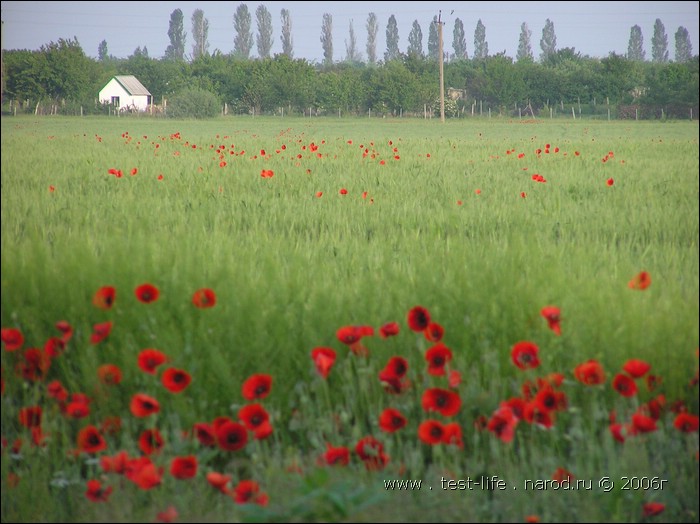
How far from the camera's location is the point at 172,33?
10.6ft

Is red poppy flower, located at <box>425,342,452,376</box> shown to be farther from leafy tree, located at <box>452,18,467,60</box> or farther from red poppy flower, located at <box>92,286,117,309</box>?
leafy tree, located at <box>452,18,467,60</box>

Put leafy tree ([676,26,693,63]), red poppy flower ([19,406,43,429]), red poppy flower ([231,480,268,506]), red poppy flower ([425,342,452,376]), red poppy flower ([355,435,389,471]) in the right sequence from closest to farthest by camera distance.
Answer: red poppy flower ([231,480,268,506]) → red poppy flower ([355,435,389,471]) → red poppy flower ([425,342,452,376]) → red poppy flower ([19,406,43,429]) → leafy tree ([676,26,693,63])

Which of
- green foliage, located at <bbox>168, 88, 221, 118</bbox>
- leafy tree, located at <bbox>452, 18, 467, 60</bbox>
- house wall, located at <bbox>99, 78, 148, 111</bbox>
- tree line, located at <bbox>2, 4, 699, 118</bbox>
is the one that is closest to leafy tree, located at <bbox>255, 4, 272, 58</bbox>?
tree line, located at <bbox>2, 4, 699, 118</bbox>

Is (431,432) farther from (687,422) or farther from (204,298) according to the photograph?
(204,298)

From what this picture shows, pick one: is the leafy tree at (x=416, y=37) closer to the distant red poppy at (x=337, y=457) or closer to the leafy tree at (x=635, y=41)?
the leafy tree at (x=635, y=41)

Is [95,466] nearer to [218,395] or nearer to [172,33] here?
[218,395]

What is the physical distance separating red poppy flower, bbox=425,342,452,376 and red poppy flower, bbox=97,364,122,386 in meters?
0.88

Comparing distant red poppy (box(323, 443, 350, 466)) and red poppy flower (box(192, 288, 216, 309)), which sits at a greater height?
red poppy flower (box(192, 288, 216, 309))

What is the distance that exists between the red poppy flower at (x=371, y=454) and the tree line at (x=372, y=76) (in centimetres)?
172

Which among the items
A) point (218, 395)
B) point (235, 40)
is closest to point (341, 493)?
point (218, 395)

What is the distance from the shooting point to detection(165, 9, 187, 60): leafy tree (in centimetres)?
317

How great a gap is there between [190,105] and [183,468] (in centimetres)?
977

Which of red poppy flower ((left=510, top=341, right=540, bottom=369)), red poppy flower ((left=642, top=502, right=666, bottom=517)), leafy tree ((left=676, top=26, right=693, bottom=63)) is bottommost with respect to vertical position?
red poppy flower ((left=642, top=502, right=666, bottom=517))

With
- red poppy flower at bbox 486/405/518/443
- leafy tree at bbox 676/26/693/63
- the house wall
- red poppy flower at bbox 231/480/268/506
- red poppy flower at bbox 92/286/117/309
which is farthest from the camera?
the house wall
